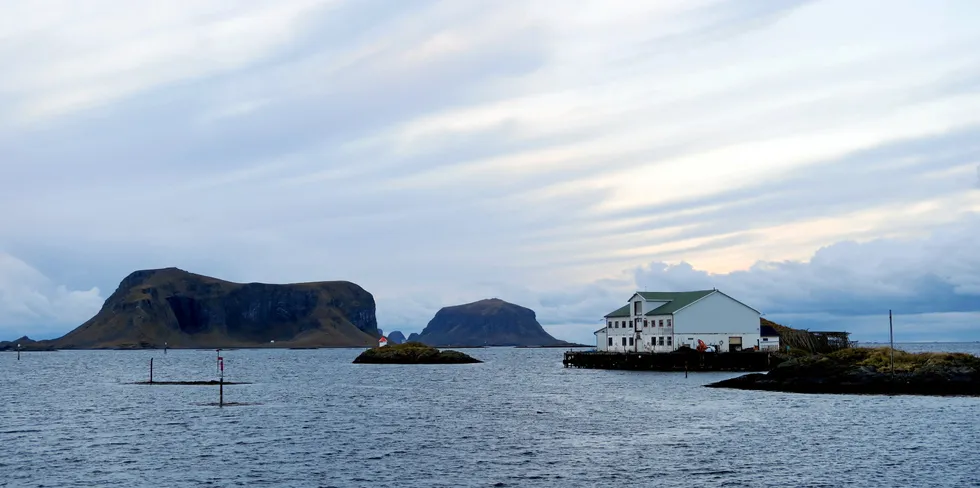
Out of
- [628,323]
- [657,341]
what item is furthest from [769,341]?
[628,323]

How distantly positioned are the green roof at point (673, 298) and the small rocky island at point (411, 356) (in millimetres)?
53776

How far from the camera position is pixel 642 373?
121500 mm

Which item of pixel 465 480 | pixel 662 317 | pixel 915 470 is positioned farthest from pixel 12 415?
pixel 662 317

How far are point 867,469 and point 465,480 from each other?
60.7 feet

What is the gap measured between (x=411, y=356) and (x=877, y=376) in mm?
105244

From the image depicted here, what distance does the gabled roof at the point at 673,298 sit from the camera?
407ft

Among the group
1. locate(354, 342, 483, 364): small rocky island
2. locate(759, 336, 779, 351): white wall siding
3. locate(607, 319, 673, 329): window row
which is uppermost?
locate(607, 319, 673, 329): window row

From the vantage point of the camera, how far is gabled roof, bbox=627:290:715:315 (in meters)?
124

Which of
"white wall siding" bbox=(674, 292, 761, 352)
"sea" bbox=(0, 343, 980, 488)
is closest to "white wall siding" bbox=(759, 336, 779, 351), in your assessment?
"white wall siding" bbox=(674, 292, 761, 352)

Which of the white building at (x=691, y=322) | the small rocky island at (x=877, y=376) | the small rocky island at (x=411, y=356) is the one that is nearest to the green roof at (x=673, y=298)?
the white building at (x=691, y=322)

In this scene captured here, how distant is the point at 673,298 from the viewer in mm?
A: 130000

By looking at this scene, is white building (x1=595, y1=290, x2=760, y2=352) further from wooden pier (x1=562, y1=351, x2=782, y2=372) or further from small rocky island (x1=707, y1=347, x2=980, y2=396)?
small rocky island (x1=707, y1=347, x2=980, y2=396)

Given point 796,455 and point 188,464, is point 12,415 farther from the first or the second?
point 796,455

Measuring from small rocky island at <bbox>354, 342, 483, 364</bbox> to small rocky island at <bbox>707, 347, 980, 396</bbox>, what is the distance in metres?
87.4
